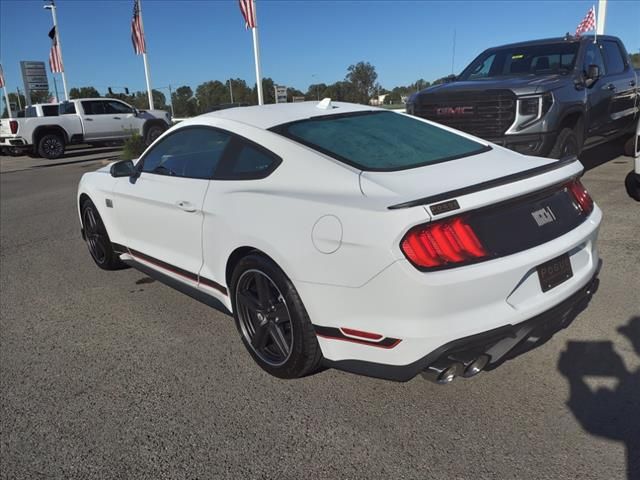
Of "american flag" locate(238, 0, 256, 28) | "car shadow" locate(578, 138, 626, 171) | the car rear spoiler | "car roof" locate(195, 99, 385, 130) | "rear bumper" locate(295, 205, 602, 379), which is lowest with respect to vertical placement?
"car shadow" locate(578, 138, 626, 171)

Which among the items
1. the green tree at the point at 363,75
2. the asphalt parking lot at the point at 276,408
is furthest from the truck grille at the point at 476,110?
the green tree at the point at 363,75

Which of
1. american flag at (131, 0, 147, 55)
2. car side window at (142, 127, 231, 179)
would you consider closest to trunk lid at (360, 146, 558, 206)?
car side window at (142, 127, 231, 179)

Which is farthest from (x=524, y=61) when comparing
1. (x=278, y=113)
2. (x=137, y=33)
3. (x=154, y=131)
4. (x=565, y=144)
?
(x=137, y=33)

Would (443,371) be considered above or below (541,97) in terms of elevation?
below

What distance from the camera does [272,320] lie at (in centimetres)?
309

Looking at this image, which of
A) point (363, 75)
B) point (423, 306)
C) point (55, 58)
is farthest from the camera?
point (363, 75)

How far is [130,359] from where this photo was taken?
11.8 feet

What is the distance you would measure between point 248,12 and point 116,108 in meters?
5.76

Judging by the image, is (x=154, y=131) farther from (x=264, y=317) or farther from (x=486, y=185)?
(x=486, y=185)

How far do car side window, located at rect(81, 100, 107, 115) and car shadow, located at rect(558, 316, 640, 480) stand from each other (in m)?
18.7

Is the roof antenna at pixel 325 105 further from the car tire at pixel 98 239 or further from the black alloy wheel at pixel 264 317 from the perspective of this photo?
the car tire at pixel 98 239

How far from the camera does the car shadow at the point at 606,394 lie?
251 cm

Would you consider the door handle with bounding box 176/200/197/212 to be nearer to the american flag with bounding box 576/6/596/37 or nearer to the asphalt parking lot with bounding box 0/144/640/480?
the asphalt parking lot with bounding box 0/144/640/480

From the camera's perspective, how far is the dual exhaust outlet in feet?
8.07
